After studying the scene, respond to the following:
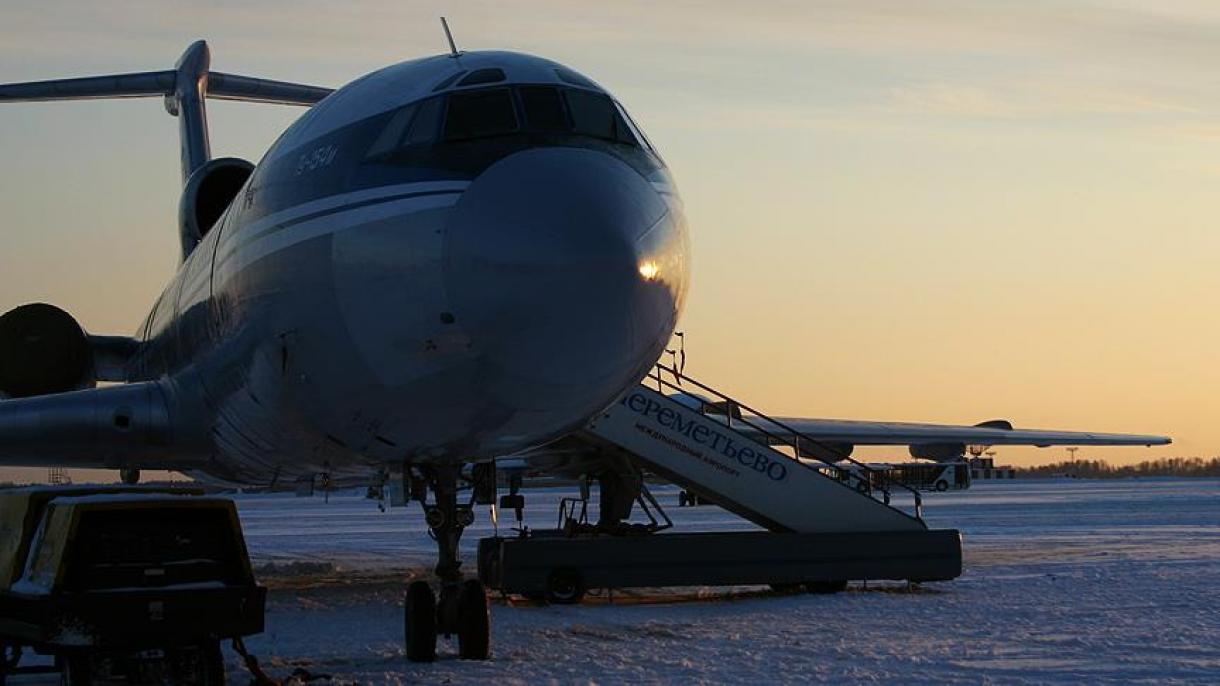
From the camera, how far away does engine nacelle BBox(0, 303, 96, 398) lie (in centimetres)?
1881

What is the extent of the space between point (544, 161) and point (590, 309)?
0.98 metres

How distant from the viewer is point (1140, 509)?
152ft

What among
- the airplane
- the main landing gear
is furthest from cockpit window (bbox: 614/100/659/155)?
the main landing gear

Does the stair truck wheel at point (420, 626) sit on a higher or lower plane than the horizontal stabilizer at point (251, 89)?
lower

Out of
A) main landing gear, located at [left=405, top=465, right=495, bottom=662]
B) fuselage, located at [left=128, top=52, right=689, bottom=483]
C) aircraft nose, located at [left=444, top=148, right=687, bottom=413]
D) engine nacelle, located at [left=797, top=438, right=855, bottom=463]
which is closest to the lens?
aircraft nose, located at [left=444, top=148, right=687, bottom=413]

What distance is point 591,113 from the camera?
1016cm

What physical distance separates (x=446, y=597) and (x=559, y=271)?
412 cm

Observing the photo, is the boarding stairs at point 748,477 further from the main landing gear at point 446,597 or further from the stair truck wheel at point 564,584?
the main landing gear at point 446,597

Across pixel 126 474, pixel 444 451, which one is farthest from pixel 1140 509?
pixel 444 451

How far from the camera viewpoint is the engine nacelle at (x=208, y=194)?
1856cm

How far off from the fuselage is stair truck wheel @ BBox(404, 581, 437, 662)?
1.02 meters

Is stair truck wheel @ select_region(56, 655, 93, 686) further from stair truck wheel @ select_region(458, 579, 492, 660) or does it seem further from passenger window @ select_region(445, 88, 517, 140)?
passenger window @ select_region(445, 88, 517, 140)

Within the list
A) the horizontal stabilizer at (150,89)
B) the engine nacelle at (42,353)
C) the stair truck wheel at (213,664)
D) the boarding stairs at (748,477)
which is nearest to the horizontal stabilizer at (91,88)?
the horizontal stabilizer at (150,89)

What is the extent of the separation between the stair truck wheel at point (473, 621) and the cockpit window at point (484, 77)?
3.72 meters
